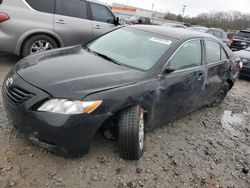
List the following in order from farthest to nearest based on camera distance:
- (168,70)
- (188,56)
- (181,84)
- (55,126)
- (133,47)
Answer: (188,56)
(133,47)
(181,84)
(168,70)
(55,126)

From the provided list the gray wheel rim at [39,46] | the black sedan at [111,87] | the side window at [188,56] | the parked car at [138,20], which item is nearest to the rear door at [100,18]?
the gray wheel rim at [39,46]

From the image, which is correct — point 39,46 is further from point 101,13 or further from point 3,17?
point 101,13

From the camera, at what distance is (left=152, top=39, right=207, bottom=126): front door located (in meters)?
3.13

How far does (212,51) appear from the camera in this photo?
14.0 feet

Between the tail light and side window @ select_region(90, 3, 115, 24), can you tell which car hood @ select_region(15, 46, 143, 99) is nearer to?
the tail light

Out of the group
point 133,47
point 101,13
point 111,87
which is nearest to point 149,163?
point 111,87

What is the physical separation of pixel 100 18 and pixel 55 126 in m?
4.85

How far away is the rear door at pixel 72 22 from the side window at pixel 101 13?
240mm

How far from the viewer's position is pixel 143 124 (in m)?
3.01

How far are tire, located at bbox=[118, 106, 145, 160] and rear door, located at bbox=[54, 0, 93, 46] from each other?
3808mm

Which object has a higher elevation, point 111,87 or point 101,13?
point 101,13

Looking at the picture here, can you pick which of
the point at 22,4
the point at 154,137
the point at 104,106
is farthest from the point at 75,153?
the point at 22,4

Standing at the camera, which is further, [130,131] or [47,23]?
[47,23]

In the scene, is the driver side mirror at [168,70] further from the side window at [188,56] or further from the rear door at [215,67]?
the rear door at [215,67]
